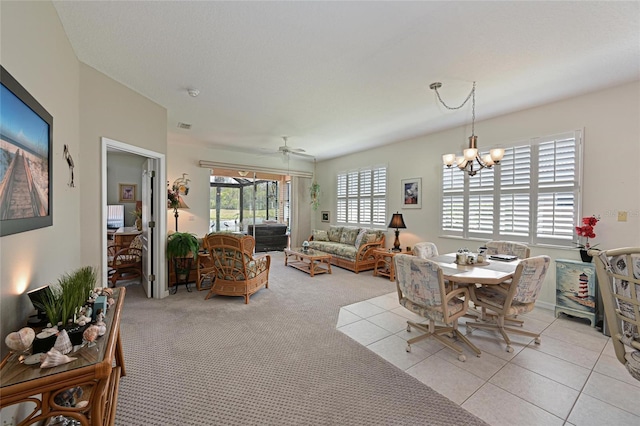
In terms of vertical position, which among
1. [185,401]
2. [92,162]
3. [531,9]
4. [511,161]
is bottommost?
[185,401]

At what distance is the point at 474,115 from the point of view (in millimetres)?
4148

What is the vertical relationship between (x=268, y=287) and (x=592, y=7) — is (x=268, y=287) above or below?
below

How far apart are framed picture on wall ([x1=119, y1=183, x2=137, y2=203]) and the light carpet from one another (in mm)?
3702

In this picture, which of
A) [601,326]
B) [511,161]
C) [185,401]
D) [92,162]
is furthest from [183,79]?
[601,326]

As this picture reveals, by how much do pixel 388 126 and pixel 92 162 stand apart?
4.33m

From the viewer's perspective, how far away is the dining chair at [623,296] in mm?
1365

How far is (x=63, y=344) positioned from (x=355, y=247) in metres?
5.21

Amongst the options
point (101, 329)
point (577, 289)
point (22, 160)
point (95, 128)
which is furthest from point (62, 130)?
point (577, 289)

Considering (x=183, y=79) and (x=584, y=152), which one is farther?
(x=584, y=152)

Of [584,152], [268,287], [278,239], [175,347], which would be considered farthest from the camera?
[278,239]

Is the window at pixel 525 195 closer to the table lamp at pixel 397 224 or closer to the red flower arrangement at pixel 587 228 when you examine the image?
the red flower arrangement at pixel 587 228

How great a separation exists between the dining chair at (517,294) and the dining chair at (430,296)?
0.34m

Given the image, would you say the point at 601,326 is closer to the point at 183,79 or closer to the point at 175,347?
the point at 175,347

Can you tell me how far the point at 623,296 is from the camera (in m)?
1.42
